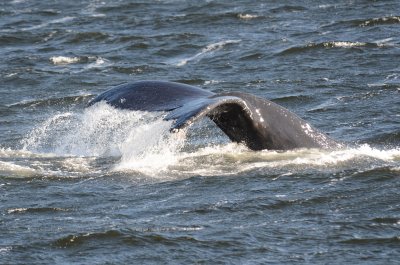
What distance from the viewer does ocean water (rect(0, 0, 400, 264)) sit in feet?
35.5

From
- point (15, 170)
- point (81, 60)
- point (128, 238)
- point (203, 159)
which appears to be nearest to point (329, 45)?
point (81, 60)

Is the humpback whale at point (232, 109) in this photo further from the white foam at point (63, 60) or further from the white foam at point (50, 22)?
the white foam at point (50, 22)

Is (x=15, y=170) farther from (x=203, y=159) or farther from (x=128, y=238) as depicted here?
(x=128, y=238)

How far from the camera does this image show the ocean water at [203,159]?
1081cm

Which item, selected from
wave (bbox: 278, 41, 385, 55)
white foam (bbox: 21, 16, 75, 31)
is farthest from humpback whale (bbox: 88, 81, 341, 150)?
white foam (bbox: 21, 16, 75, 31)

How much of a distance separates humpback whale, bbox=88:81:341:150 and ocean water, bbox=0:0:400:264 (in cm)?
20

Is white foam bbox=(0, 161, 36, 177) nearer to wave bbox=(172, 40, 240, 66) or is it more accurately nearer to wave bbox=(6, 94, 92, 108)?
wave bbox=(6, 94, 92, 108)

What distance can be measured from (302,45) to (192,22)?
5028 millimetres

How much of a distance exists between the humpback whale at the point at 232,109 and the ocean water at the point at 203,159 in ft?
0.67

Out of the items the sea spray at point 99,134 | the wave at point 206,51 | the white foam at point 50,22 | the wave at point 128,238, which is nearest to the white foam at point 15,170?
the sea spray at point 99,134

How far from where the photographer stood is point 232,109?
12.2 metres

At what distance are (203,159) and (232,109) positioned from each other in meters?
2.23

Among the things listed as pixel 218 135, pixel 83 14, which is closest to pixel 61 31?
pixel 83 14

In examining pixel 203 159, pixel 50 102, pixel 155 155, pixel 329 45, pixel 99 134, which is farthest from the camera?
pixel 329 45
